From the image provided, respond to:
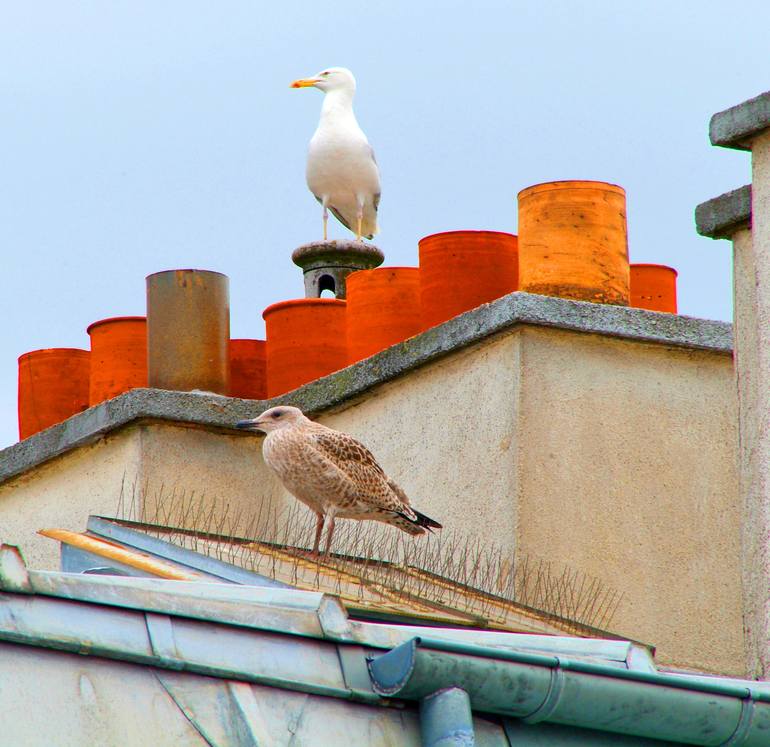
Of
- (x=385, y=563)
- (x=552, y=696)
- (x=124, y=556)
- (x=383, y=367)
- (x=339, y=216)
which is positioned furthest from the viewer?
(x=339, y=216)

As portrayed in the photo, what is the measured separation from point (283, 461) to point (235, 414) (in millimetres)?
2615

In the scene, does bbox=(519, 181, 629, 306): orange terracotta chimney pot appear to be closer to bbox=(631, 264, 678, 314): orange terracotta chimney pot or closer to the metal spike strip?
bbox=(631, 264, 678, 314): orange terracotta chimney pot

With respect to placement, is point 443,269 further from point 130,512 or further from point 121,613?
point 121,613

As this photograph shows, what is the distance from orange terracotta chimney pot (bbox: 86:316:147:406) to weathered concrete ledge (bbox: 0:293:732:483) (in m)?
0.60

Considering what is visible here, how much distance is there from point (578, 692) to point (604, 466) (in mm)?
6872

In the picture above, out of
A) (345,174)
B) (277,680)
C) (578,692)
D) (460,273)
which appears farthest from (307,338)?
(277,680)

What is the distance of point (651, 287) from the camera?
42.6ft

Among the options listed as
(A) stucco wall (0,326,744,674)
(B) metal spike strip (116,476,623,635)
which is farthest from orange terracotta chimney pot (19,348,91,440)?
(A) stucco wall (0,326,744,674)

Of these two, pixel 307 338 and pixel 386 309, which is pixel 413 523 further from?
pixel 307 338

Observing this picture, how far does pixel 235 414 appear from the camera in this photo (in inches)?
534

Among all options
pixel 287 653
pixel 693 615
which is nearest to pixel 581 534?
pixel 693 615

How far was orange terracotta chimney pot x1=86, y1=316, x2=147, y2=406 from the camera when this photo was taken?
1439cm

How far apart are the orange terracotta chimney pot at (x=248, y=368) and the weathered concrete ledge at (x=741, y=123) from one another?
19.2 ft

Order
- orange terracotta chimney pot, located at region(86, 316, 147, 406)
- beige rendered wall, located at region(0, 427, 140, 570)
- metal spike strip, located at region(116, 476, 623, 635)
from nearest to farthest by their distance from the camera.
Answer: metal spike strip, located at region(116, 476, 623, 635), beige rendered wall, located at region(0, 427, 140, 570), orange terracotta chimney pot, located at region(86, 316, 147, 406)
